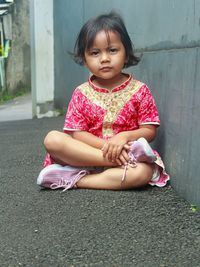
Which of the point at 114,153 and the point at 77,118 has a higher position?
the point at 77,118

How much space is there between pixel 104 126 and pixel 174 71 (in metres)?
0.49

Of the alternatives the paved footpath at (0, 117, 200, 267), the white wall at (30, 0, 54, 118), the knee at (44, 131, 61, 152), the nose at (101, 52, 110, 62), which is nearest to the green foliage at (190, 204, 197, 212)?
the paved footpath at (0, 117, 200, 267)

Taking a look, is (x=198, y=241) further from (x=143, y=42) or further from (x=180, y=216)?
(x=143, y=42)

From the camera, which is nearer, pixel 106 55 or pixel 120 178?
pixel 120 178

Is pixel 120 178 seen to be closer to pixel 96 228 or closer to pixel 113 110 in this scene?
pixel 113 110

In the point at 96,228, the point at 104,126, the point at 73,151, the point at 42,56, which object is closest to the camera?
the point at 96,228

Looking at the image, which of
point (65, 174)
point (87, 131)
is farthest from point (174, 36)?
point (65, 174)

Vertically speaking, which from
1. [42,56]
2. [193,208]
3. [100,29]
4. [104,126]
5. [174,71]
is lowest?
[193,208]

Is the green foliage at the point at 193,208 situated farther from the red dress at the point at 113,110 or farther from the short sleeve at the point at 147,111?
the short sleeve at the point at 147,111

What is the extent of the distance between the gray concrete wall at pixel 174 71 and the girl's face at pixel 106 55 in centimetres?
23

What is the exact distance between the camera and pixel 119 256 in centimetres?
175

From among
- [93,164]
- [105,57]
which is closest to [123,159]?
[93,164]

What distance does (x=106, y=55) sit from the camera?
2.69m

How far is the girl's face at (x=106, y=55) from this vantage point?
106 inches
